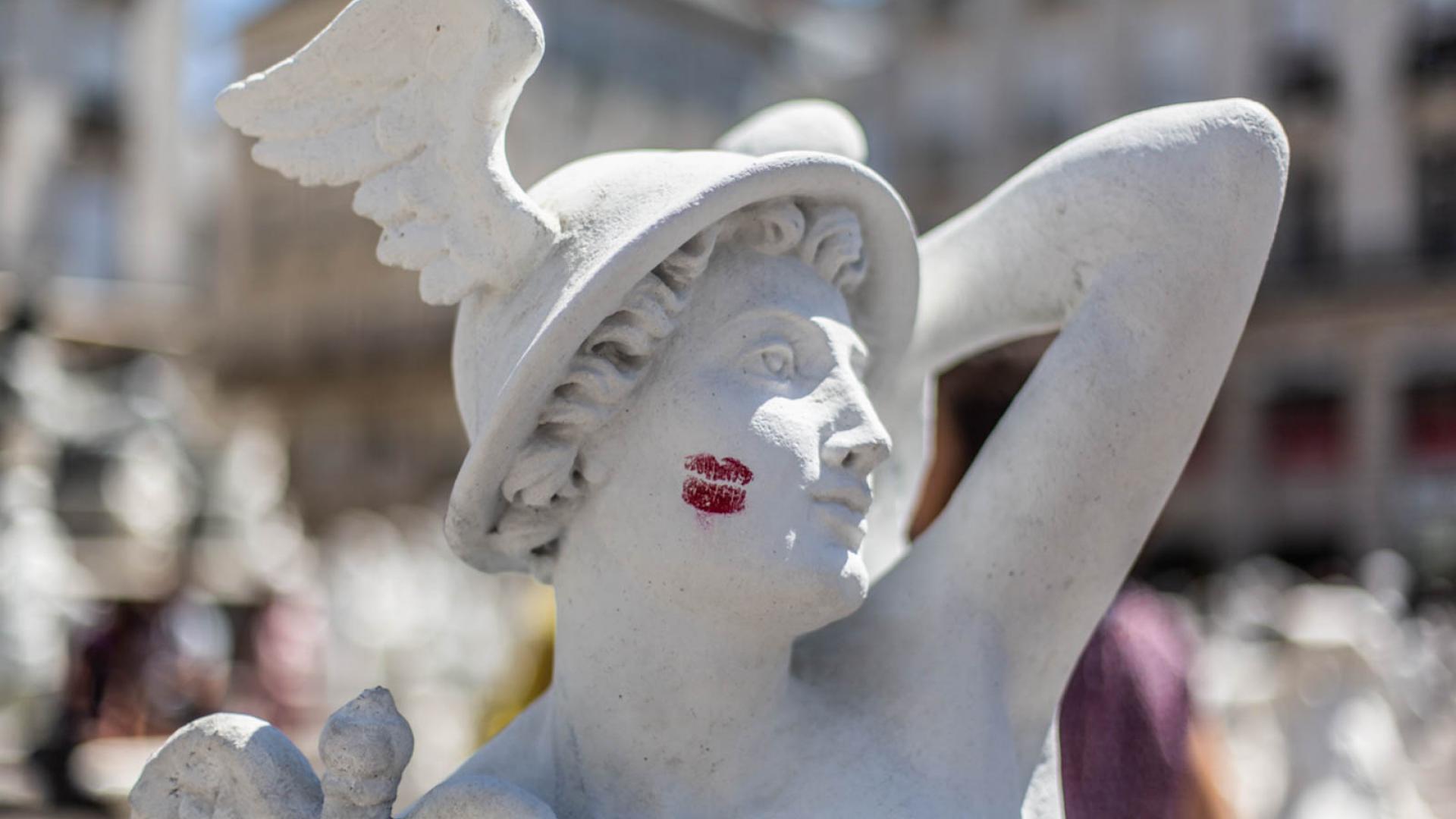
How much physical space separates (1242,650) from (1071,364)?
601 centimetres

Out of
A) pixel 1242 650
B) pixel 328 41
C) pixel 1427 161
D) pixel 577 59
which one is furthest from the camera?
pixel 577 59

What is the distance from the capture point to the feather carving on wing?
1.53m

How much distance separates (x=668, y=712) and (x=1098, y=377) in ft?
2.01

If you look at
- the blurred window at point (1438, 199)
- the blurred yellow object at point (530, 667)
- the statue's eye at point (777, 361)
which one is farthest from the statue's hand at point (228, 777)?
the blurred window at point (1438, 199)

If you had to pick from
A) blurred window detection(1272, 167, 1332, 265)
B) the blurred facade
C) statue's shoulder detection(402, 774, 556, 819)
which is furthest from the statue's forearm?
blurred window detection(1272, 167, 1332, 265)

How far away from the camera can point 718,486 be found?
156cm

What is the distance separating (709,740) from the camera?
1658mm

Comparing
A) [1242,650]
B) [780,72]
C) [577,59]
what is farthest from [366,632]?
[780,72]

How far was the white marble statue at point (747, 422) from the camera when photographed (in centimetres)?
156

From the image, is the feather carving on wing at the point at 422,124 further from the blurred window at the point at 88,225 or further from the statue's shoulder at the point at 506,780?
the blurred window at the point at 88,225

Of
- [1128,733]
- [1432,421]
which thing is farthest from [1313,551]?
[1128,733]

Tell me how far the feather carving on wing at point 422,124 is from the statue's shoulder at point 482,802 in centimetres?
49

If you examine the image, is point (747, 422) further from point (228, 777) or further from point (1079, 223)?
point (228, 777)

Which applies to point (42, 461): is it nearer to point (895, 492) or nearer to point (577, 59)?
point (895, 492)
